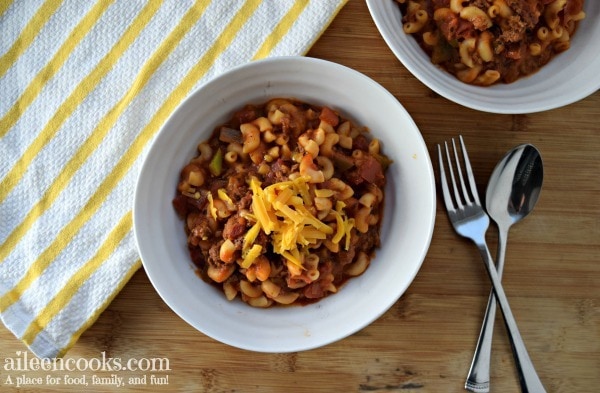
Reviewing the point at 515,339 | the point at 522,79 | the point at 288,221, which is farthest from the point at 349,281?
the point at 522,79

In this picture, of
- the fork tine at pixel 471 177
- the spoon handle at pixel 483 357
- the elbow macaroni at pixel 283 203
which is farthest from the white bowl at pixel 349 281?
the spoon handle at pixel 483 357

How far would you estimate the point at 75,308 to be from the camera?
1979 millimetres

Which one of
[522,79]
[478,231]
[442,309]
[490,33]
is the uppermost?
[490,33]

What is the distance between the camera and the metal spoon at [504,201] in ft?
6.66

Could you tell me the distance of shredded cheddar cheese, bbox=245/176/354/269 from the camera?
5.57ft

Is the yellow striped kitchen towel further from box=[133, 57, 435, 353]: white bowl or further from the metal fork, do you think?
the metal fork

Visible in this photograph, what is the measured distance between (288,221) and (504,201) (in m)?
0.88

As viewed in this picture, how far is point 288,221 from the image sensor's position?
170cm

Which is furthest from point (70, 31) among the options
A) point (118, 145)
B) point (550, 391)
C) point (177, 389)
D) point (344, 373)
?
point (550, 391)

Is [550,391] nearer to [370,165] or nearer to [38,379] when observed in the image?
[370,165]

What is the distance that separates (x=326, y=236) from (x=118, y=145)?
0.87 meters

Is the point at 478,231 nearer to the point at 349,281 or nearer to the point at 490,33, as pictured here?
the point at 349,281

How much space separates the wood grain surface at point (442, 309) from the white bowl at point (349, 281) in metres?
0.21

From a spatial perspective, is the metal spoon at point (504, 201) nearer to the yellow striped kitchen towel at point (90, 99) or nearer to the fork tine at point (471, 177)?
the fork tine at point (471, 177)
